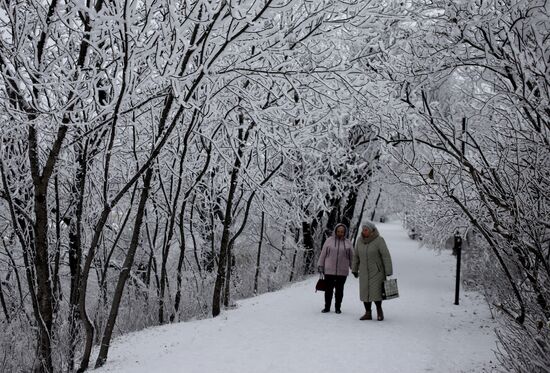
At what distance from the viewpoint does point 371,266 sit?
27.0 ft

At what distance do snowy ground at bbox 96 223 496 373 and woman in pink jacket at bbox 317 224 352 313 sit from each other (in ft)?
1.22

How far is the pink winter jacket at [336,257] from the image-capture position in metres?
8.73

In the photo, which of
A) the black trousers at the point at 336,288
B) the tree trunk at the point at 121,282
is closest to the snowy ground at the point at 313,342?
the tree trunk at the point at 121,282

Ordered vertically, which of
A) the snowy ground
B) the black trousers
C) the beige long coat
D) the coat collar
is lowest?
the snowy ground

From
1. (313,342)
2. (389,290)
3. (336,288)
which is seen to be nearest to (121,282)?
(313,342)

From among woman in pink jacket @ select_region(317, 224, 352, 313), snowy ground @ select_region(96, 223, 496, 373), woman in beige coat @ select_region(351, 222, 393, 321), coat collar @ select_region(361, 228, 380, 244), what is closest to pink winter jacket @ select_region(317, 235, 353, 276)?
woman in pink jacket @ select_region(317, 224, 352, 313)

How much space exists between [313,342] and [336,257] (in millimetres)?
2732

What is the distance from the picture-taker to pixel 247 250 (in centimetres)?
2000

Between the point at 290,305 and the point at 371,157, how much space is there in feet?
28.3

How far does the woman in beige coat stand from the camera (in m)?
7.96

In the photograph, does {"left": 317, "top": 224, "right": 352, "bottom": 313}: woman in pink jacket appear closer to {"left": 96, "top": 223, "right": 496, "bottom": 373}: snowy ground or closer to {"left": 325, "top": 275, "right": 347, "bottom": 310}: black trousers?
{"left": 325, "top": 275, "right": 347, "bottom": 310}: black trousers

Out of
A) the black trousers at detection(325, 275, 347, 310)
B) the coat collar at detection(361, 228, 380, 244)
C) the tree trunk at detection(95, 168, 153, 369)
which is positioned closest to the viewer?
the tree trunk at detection(95, 168, 153, 369)

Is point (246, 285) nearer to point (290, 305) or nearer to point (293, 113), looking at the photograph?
point (290, 305)

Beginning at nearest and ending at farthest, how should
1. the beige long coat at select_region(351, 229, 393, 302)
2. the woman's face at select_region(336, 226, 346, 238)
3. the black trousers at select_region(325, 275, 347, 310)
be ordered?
the beige long coat at select_region(351, 229, 393, 302)
the black trousers at select_region(325, 275, 347, 310)
the woman's face at select_region(336, 226, 346, 238)
